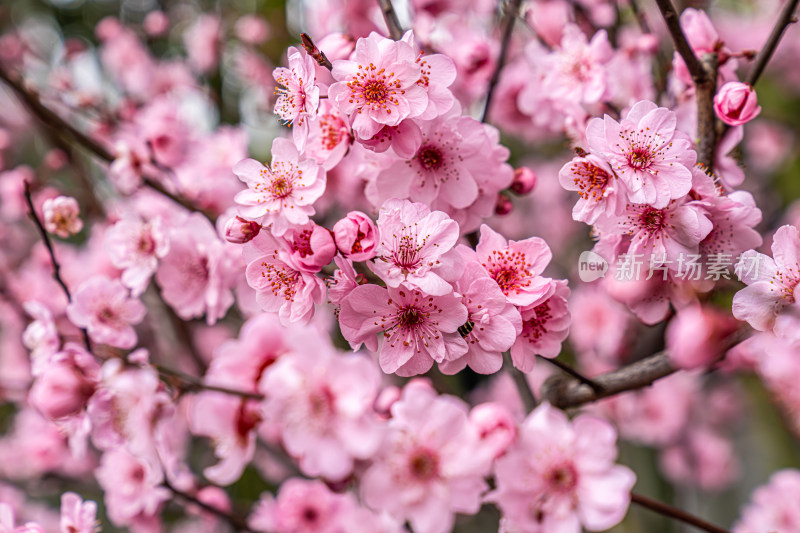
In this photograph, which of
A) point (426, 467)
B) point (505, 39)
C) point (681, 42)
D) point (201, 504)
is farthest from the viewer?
point (505, 39)

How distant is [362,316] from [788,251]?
460 mm

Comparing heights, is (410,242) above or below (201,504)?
above

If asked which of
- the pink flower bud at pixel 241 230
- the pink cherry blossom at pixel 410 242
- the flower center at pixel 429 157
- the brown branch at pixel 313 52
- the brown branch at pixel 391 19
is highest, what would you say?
the brown branch at pixel 313 52

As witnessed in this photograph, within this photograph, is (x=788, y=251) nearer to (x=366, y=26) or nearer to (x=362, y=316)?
(x=362, y=316)

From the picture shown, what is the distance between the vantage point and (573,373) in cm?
68

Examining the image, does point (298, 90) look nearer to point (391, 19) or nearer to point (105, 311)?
point (391, 19)

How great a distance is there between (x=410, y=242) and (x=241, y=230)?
0.58ft

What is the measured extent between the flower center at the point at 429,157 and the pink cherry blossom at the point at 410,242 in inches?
3.6

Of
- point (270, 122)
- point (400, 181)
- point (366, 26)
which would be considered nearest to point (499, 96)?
point (366, 26)

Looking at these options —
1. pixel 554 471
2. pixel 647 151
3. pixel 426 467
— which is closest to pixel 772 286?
pixel 647 151

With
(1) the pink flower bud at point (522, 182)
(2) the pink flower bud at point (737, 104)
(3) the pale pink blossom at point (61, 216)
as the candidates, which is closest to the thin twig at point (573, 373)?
(1) the pink flower bud at point (522, 182)

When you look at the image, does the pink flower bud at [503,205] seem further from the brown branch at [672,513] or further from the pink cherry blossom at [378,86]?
the brown branch at [672,513]

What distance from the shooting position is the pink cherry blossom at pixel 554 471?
1.87 ft

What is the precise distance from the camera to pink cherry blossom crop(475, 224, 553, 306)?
0.64m
